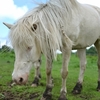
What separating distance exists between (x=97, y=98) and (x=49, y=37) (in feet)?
6.94

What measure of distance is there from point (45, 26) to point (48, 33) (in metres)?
0.16

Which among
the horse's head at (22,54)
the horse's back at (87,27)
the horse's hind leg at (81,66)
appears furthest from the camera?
the horse's hind leg at (81,66)

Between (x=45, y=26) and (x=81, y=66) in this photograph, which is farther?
(x=81, y=66)

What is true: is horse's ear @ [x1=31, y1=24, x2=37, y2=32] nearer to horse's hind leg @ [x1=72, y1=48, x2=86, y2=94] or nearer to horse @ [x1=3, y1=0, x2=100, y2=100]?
horse @ [x1=3, y1=0, x2=100, y2=100]

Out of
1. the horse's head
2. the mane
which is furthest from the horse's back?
the horse's head

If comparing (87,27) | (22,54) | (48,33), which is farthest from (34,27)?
(87,27)

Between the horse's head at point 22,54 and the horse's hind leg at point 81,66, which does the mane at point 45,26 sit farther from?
the horse's hind leg at point 81,66

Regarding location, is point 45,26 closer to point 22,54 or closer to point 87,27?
point 22,54

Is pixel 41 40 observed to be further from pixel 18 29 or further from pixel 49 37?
pixel 18 29

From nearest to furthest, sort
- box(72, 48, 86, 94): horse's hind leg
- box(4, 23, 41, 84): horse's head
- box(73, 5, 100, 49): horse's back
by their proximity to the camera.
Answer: box(4, 23, 41, 84): horse's head → box(73, 5, 100, 49): horse's back → box(72, 48, 86, 94): horse's hind leg

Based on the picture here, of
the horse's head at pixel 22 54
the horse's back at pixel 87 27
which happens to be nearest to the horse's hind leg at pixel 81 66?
the horse's back at pixel 87 27

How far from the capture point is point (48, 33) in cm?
487

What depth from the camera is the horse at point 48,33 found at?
15.4 feet

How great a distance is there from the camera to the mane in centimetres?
468
